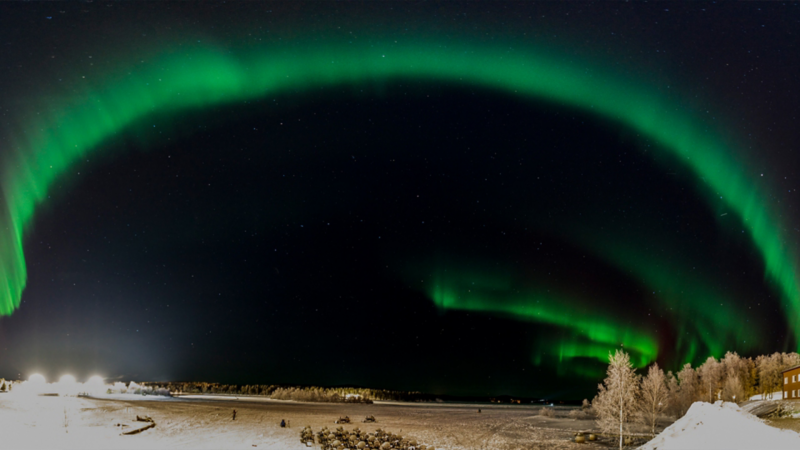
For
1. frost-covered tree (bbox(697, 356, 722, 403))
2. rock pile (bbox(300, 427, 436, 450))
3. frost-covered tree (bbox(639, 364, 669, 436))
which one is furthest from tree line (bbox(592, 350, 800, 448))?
rock pile (bbox(300, 427, 436, 450))

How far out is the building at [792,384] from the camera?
6781 cm

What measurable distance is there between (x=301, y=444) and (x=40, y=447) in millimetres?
20274

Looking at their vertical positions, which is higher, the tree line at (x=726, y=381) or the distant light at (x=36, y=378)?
the tree line at (x=726, y=381)

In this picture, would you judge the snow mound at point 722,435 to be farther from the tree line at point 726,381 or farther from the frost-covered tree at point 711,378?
the frost-covered tree at point 711,378

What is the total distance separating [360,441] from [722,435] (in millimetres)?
32839

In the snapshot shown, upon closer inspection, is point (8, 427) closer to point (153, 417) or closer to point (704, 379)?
point (153, 417)

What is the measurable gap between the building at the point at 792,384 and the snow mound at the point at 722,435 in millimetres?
50718

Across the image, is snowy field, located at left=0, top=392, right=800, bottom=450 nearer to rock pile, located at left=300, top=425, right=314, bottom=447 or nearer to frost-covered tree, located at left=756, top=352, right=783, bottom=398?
rock pile, located at left=300, top=425, right=314, bottom=447

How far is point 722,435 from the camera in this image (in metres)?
25.8

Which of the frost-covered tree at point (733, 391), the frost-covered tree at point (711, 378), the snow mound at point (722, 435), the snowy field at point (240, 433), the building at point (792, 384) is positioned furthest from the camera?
the frost-covered tree at point (711, 378)

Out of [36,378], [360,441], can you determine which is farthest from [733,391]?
[36,378]

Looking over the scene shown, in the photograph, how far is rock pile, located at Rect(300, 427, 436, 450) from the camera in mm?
45772

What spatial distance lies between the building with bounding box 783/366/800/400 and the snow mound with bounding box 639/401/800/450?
50.7m

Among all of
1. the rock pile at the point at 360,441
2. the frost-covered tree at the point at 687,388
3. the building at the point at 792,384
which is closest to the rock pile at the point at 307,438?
the rock pile at the point at 360,441
